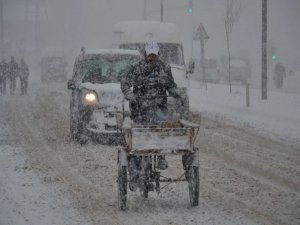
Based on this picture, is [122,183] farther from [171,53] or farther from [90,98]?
[171,53]

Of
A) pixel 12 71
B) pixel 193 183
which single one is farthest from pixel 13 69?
pixel 193 183

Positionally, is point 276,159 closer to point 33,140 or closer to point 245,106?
point 33,140

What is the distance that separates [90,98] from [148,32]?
913 centimetres

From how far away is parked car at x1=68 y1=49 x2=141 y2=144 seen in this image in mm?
13289

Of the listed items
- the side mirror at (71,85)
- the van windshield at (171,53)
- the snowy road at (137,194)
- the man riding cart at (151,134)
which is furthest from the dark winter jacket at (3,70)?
the man riding cart at (151,134)

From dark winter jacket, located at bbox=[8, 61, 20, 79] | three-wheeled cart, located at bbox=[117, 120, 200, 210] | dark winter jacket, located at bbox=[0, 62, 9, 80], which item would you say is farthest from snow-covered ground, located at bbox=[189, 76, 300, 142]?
dark winter jacket, located at bbox=[0, 62, 9, 80]

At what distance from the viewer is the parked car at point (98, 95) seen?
13289 millimetres

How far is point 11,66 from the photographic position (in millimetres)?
30297

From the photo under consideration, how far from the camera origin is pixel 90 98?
13539 mm

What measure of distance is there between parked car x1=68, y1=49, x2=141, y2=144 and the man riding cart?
4.60 meters

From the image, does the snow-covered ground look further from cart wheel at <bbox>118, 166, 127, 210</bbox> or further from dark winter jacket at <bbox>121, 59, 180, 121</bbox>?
cart wheel at <bbox>118, 166, 127, 210</bbox>

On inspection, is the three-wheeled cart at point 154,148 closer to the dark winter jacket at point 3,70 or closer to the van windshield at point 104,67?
the van windshield at point 104,67

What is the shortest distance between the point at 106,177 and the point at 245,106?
44.2 ft

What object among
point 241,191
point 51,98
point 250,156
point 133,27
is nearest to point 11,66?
point 51,98
